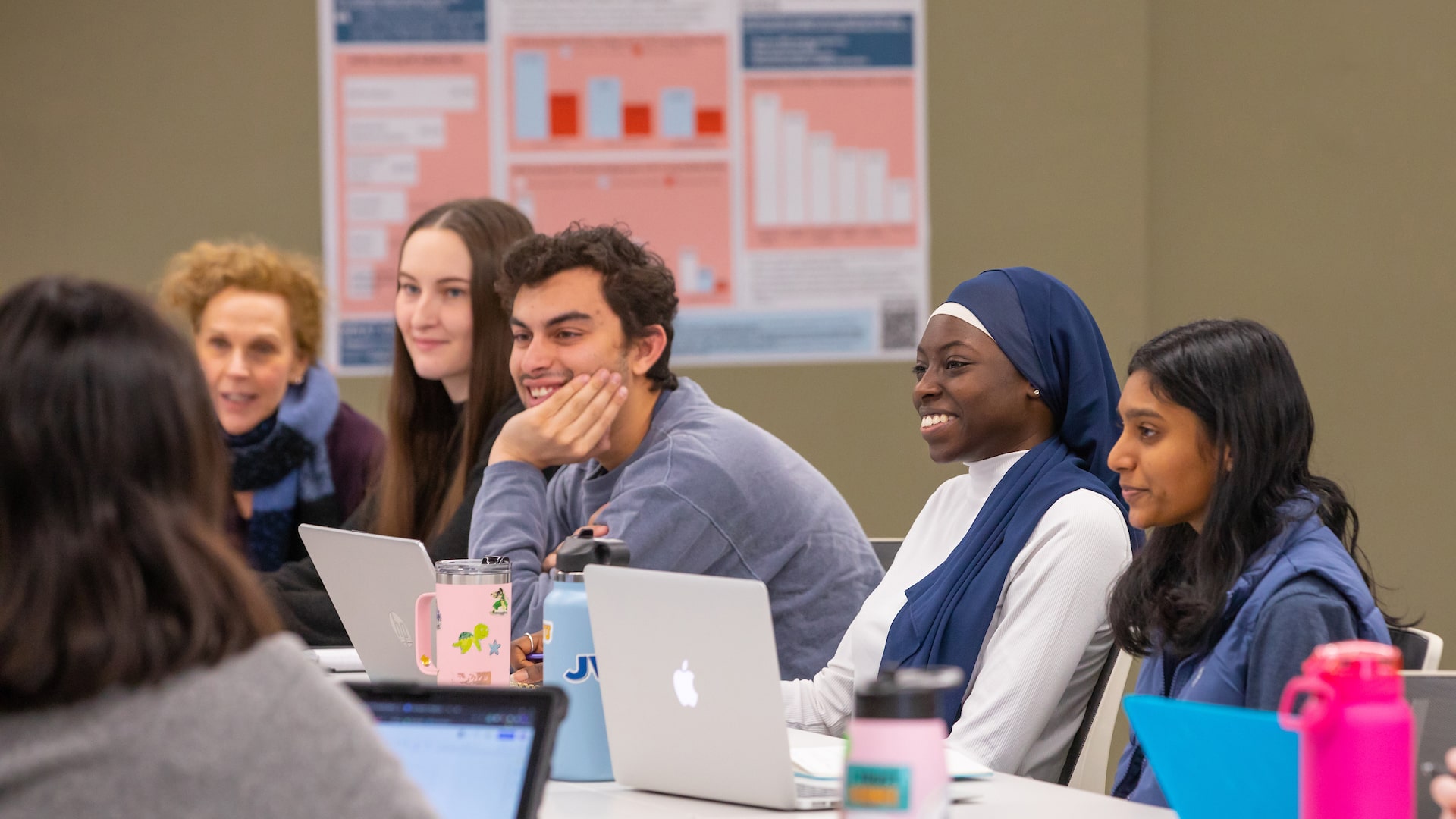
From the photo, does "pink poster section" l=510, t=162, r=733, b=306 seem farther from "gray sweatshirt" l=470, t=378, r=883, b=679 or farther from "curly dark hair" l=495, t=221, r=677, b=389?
"gray sweatshirt" l=470, t=378, r=883, b=679

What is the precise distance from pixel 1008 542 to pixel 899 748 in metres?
1.08

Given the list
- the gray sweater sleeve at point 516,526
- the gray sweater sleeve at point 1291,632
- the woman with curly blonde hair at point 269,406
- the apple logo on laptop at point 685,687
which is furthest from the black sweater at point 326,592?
the gray sweater sleeve at point 1291,632

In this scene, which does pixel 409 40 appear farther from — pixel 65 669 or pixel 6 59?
pixel 65 669

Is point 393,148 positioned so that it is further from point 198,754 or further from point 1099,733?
point 198,754

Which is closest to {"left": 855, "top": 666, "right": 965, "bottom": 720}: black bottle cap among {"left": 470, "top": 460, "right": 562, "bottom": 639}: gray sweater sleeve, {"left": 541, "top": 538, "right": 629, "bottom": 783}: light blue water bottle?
{"left": 541, "top": 538, "right": 629, "bottom": 783}: light blue water bottle

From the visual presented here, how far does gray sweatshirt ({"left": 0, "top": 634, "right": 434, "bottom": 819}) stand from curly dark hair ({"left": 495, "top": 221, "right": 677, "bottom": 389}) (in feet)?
5.80

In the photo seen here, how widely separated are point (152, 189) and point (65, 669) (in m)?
3.31

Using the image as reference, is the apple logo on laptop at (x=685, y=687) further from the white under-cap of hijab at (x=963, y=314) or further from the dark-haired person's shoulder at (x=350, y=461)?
the dark-haired person's shoulder at (x=350, y=461)

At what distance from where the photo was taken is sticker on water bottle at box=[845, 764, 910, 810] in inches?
37.1

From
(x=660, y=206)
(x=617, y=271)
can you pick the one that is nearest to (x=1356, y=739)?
(x=617, y=271)

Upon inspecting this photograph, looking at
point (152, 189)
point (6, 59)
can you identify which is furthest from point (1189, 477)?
point (6, 59)

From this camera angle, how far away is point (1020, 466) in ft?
6.82

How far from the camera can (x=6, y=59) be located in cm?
377

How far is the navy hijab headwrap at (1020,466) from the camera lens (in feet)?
6.50
